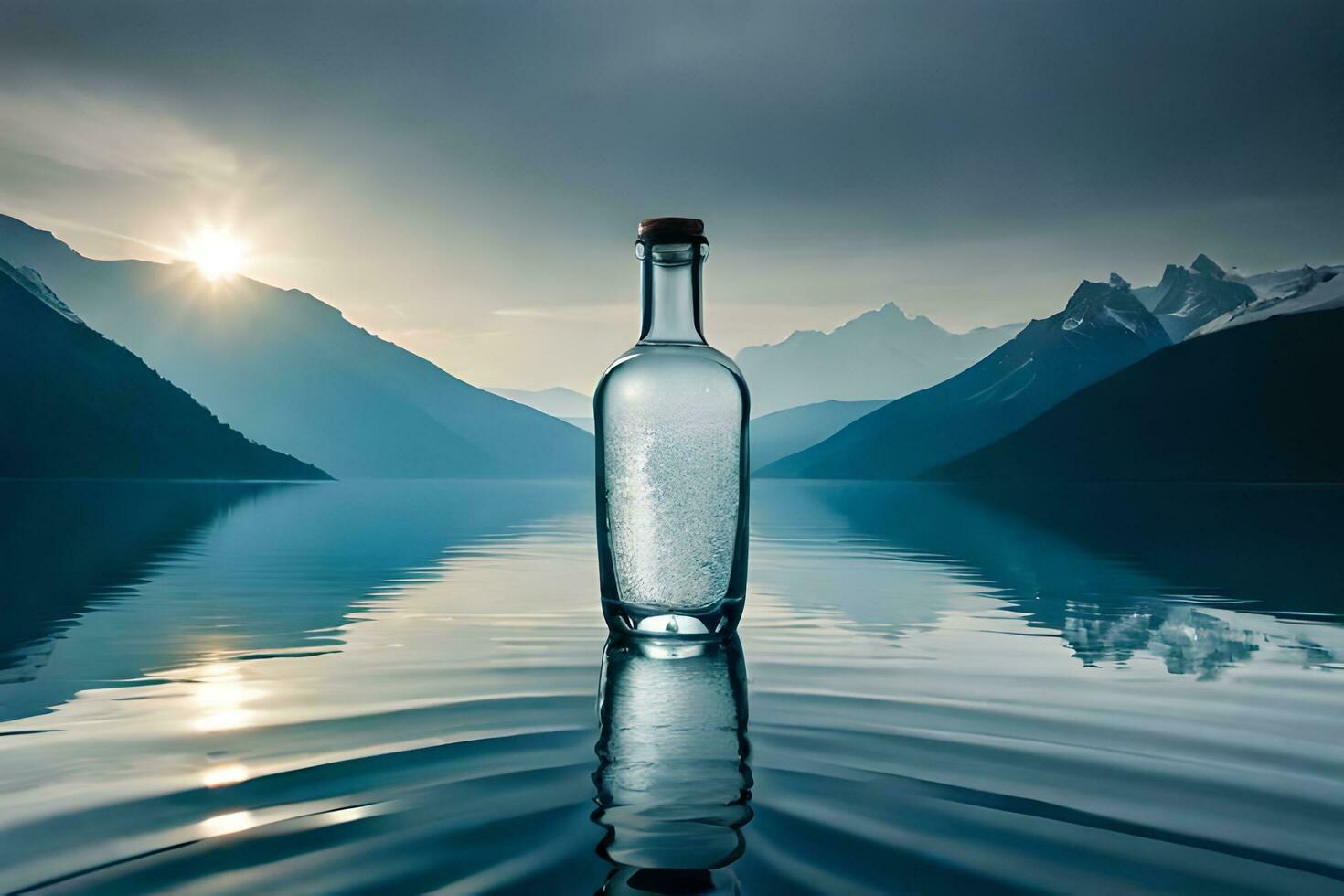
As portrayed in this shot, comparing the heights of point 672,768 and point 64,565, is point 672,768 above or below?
below

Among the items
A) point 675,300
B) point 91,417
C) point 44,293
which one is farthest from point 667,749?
point 44,293

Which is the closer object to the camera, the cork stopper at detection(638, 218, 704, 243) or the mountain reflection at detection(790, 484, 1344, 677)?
the cork stopper at detection(638, 218, 704, 243)

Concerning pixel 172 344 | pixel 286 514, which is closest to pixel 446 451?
pixel 172 344

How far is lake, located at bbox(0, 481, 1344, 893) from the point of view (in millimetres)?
1293

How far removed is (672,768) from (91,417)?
95.6 metres

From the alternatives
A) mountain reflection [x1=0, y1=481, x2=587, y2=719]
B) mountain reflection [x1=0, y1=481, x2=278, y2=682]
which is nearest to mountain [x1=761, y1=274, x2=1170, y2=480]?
mountain reflection [x1=0, y1=481, x2=278, y2=682]

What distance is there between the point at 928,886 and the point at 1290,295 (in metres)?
137

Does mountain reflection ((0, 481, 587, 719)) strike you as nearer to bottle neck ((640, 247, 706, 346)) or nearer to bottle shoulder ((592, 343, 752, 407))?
bottle shoulder ((592, 343, 752, 407))

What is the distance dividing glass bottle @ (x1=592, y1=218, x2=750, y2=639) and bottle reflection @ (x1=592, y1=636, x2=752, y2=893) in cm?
15

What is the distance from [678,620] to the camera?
8.80 feet

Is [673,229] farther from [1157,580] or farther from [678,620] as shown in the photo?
[1157,580]

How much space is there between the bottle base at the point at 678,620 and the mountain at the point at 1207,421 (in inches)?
3744

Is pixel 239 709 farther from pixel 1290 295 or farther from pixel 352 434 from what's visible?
pixel 352 434


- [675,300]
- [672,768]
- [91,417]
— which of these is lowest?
[672,768]
